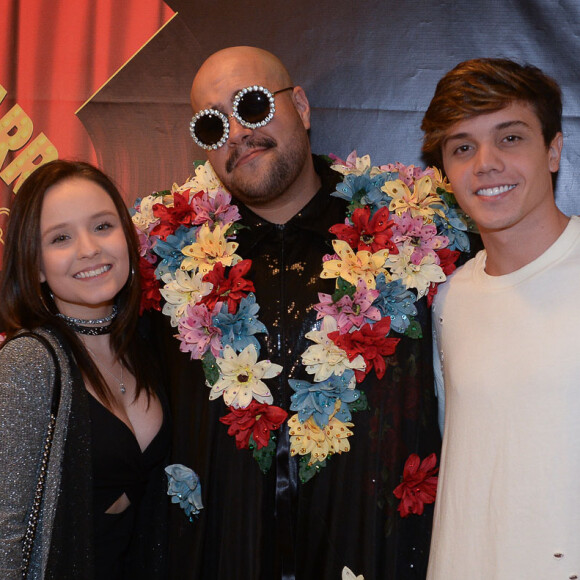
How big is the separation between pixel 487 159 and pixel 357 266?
0.55m

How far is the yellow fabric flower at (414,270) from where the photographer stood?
7.36 ft

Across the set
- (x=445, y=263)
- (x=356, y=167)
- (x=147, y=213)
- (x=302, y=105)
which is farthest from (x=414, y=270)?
(x=147, y=213)

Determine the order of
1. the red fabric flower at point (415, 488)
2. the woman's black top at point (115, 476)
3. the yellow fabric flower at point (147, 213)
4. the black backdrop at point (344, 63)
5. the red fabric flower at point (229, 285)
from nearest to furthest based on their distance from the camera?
the woman's black top at point (115, 476) → the red fabric flower at point (415, 488) → the red fabric flower at point (229, 285) → the yellow fabric flower at point (147, 213) → the black backdrop at point (344, 63)

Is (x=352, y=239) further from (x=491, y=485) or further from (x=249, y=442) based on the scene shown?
(x=491, y=485)

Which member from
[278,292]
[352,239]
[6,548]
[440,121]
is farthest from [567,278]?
[6,548]

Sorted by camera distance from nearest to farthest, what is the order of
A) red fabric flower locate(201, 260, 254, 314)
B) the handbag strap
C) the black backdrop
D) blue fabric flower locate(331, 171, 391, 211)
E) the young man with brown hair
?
the young man with brown hair < the handbag strap < red fabric flower locate(201, 260, 254, 314) < blue fabric flower locate(331, 171, 391, 211) < the black backdrop

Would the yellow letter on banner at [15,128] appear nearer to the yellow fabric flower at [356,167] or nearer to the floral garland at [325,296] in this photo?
the floral garland at [325,296]

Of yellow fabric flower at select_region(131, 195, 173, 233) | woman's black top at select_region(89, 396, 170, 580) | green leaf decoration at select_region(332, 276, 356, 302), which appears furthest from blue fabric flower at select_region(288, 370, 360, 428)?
yellow fabric flower at select_region(131, 195, 173, 233)

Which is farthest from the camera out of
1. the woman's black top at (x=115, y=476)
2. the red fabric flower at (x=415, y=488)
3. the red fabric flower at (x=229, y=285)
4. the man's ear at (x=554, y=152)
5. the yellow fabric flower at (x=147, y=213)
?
the yellow fabric flower at (x=147, y=213)

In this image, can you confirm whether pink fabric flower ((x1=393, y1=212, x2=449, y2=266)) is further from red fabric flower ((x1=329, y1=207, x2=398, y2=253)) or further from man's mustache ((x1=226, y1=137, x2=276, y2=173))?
man's mustache ((x1=226, y1=137, x2=276, y2=173))

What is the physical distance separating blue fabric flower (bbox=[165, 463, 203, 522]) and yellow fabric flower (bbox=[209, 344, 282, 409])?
25cm

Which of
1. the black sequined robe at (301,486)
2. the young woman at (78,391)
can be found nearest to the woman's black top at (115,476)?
the young woman at (78,391)

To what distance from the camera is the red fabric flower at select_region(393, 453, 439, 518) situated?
2184 mm

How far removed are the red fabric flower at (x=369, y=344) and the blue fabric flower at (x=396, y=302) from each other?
0.04 meters
